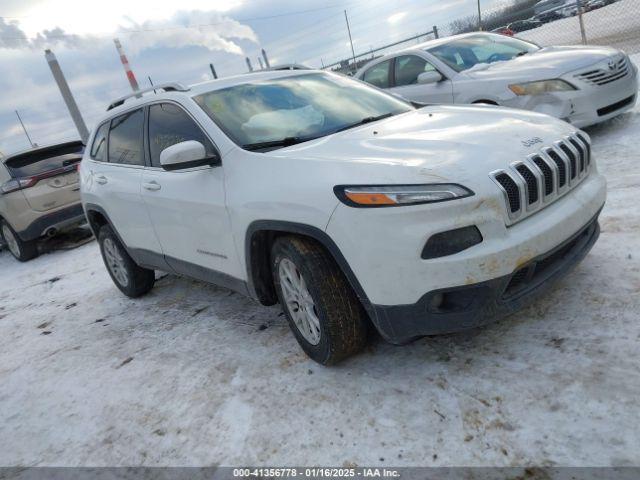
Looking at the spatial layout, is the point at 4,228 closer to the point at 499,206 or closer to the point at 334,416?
the point at 334,416

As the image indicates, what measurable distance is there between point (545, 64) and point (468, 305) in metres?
4.68

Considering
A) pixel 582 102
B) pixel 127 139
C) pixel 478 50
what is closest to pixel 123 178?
pixel 127 139

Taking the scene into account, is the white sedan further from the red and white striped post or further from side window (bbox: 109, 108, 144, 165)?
the red and white striped post

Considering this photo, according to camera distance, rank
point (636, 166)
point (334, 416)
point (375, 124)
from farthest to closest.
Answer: point (636, 166)
point (375, 124)
point (334, 416)

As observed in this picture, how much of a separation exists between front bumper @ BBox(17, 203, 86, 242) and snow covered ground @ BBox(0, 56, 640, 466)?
390 centimetres

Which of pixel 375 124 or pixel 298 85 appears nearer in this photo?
pixel 375 124

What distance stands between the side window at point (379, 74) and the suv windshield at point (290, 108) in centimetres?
388

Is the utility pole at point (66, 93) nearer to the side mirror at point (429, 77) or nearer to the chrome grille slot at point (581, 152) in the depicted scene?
the side mirror at point (429, 77)

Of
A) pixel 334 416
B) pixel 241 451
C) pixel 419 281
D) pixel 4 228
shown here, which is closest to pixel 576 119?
pixel 419 281

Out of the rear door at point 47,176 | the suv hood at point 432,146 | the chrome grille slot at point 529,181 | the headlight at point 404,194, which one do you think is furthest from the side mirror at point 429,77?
the rear door at point 47,176

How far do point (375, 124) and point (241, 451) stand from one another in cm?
199

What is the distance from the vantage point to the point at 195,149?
9.58 ft

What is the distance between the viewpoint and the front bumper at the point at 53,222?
7473 millimetres

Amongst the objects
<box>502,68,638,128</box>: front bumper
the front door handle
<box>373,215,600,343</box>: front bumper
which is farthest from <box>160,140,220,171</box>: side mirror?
<box>502,68,638,128</box>: front bumper
